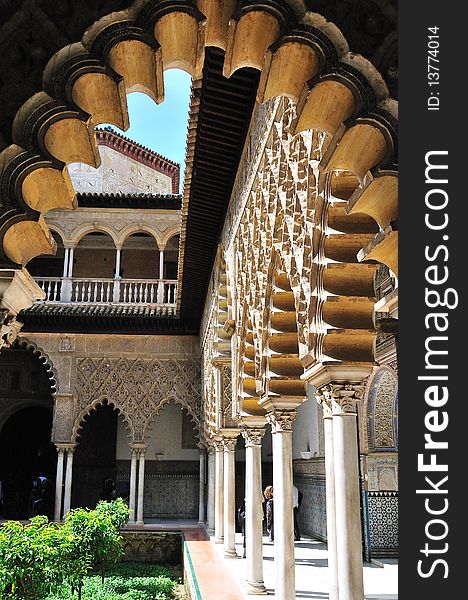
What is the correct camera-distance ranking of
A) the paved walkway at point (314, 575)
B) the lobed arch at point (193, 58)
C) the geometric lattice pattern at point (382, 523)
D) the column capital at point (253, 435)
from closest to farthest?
1. the lobed arch at point (193, 58)
2. the paved walkway at point (314, 575)
3. the column capital at point (253, 435)
4. the geometric lattice pattern at point (382, 523)

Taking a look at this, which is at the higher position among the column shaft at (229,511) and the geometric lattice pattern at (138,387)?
the geometric lattice pattern at (138,387)

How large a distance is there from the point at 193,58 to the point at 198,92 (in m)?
3.46

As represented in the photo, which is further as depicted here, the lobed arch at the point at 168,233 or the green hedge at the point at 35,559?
the lobed arch at the point at 168,233

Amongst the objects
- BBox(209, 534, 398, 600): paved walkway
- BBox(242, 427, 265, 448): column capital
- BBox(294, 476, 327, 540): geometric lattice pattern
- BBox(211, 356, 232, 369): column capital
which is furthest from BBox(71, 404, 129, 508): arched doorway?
BBox(242, 427, 265, 448): column capital

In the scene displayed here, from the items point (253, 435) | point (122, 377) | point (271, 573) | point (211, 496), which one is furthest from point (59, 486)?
point (253, 435)

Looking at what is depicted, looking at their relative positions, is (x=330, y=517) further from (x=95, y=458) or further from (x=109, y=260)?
(x=109, y=260)

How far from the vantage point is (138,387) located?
1456cm

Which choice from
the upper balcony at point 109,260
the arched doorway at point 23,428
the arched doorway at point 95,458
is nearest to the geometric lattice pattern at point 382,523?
the upper balcony at point 109,260

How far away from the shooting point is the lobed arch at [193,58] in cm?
243

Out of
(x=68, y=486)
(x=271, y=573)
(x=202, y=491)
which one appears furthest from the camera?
(x=202, y=491)

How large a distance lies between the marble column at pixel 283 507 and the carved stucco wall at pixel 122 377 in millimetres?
8931

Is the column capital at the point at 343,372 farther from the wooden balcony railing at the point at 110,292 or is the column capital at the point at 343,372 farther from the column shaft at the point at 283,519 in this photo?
the wooden balcony railing at the point at 110,292

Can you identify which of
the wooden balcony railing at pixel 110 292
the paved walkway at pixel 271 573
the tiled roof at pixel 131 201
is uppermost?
the tiled roof at pixel 131 201

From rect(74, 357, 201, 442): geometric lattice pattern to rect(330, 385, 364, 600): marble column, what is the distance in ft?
35.8
